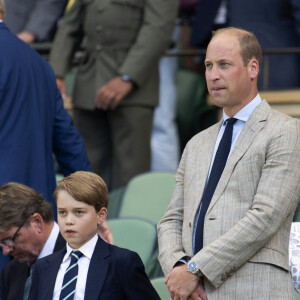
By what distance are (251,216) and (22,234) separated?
1.07m

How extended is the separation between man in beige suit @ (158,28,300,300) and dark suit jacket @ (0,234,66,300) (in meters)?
0.66

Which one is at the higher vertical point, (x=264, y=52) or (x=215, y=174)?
(x=264, y=52)

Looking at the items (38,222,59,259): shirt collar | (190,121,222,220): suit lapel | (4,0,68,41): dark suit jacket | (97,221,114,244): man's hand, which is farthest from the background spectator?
A: (190,121,222,220): suit lapel

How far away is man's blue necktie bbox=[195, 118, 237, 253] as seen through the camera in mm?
2951

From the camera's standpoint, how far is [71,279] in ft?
9.82

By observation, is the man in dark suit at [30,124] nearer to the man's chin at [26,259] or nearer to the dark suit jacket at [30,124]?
the dark suit jacket at [30,124]

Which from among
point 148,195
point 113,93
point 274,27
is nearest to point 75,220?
point 148,195

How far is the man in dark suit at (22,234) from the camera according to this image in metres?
3.38

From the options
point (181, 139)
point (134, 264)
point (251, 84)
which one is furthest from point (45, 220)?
point (181, 139)

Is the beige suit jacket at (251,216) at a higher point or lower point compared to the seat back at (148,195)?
higher

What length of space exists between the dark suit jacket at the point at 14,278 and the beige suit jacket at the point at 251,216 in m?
0.69

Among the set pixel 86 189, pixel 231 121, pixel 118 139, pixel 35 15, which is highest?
pixel 35 15

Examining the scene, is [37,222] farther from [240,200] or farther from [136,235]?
[136,235]

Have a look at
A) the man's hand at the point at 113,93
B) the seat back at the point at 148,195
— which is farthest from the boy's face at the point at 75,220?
the man's hand at the point at 113,93
